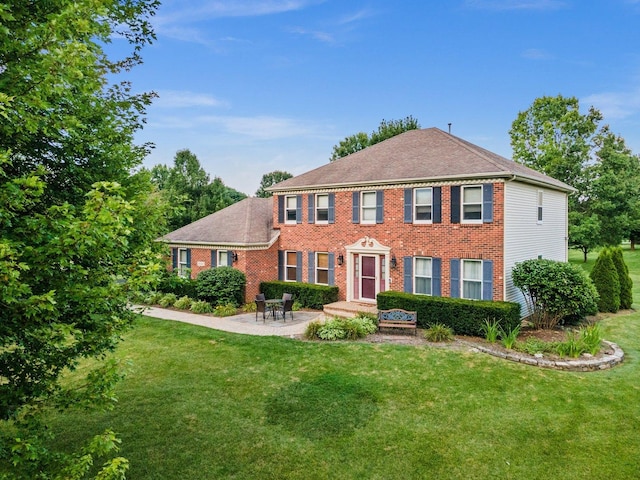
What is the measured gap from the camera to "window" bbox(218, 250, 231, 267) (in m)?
21.3

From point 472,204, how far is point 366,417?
10.2 m

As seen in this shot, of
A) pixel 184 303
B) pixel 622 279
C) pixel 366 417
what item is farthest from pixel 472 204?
pixel 184 303

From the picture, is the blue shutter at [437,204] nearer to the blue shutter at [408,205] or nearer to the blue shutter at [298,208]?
the blue shutter at [408,205]

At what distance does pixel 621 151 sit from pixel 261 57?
117ft

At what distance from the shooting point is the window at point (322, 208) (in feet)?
66.0

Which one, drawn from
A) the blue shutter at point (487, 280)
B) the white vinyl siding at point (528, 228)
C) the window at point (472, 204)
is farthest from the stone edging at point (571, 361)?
the window at point (472, 204)

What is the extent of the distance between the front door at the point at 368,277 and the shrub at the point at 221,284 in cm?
610

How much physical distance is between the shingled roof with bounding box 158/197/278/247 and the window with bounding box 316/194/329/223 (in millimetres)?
2949

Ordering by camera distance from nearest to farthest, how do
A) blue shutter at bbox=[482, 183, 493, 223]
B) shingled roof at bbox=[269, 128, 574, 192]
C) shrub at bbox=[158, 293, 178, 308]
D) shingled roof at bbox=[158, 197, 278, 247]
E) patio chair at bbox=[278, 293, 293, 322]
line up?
blue shutter at bbox=[482, 183, 493, 223] → shingled roof at bbox=[269, 128, 574, 192] → patio chair at bbox=[278, 293, 293, 322] → shrub at bbox=[158, 293, 178, 308] → shingled roof at bbox=[158, 197, 278, 247]

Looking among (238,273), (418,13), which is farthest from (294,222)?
(418,13)

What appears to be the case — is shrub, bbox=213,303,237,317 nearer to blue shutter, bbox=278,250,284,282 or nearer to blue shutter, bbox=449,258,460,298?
blue shutter, bbox=278,250,284,282

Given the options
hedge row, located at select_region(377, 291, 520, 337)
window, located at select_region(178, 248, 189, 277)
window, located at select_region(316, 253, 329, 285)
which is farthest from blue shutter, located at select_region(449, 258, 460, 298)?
window, located at select_region(178, 248, 189, 277)

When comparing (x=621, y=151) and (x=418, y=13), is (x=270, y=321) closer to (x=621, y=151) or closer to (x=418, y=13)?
(x=418, y=13)

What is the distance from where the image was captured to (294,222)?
21.4 meters
